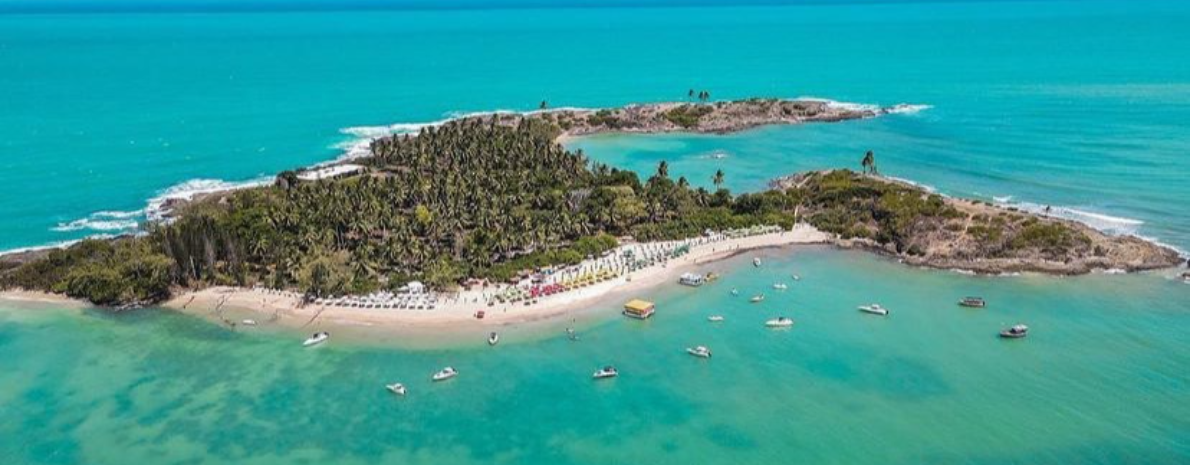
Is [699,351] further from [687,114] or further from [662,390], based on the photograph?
[687,114]

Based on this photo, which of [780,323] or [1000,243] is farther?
[1000,243]

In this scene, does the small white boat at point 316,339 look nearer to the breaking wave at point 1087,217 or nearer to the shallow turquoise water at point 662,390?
the shallow turquoise water at point 662,390

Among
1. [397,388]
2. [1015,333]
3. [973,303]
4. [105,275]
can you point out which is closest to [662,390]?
[397,388]

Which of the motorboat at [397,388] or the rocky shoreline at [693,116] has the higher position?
the rocky shoreline at [693,116]

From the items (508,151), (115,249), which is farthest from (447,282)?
(508,151)

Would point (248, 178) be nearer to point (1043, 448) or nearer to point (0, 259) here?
point (0, 259)

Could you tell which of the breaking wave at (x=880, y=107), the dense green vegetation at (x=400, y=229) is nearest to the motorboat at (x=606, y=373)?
the dense green vegetation at (x=400, y=229)

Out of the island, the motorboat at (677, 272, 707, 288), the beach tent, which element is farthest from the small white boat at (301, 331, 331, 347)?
the motorboat at (677, 272, 707, 288)
